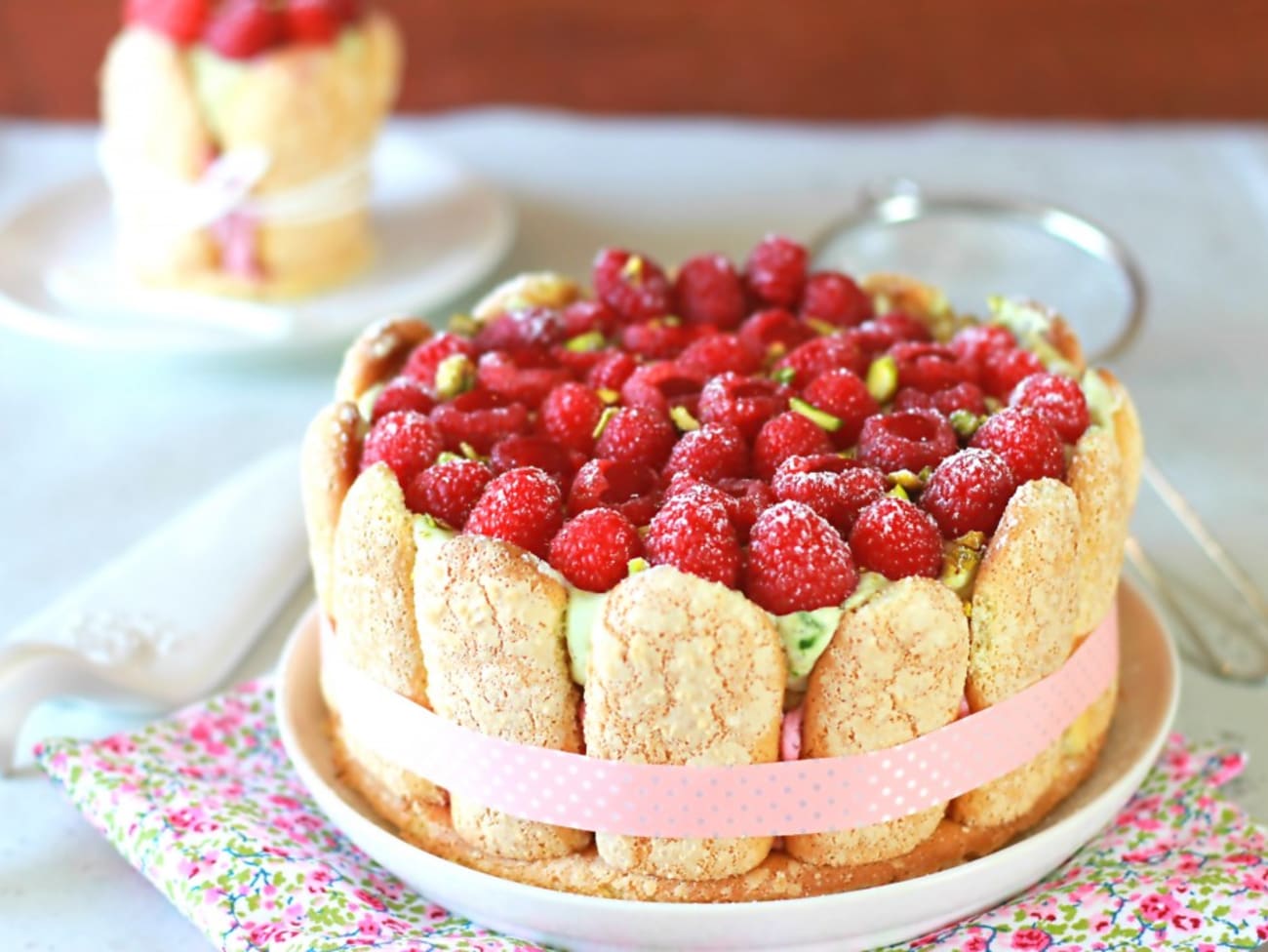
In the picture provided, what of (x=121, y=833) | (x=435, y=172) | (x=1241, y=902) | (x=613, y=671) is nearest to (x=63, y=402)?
(x=435, y=172)

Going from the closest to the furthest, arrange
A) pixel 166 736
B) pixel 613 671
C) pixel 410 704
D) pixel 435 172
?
pixel 613 671, pixel 410 704, pixel 166 736, pixel 435 172

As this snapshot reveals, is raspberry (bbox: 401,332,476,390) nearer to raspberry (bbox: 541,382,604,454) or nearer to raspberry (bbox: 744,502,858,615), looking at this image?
raspberry (bbox: 541,382,604,454)

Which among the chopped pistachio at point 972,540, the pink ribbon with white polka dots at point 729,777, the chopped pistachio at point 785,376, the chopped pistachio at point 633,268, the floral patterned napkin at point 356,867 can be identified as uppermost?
the chopped pistachio at point 633,268

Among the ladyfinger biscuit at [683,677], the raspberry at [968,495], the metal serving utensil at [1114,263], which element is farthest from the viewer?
the metal serving utensil at [1114,263]

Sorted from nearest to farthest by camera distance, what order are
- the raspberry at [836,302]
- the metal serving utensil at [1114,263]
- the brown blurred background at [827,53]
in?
1. the raspberry at [836,302]
2. the metal serving utensil at [1114,263]
3. the brown blurred background at [827,53]

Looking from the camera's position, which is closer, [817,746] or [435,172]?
[817,746]

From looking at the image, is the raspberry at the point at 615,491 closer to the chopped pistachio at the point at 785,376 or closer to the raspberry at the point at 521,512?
the raspberry at the point at 521,512

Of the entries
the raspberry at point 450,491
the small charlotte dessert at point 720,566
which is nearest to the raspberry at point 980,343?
the small charlotte dessert at point 720,566

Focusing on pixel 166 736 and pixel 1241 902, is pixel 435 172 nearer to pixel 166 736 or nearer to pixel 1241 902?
pixel 166 736
